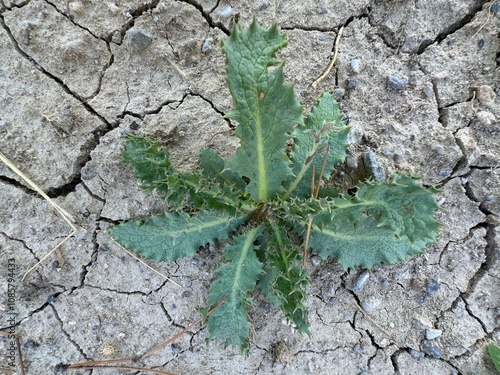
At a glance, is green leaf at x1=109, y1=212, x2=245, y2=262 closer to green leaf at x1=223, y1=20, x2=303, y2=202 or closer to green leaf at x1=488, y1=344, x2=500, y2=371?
green leaf at x1=223, y1=20, x2=303, y2=202

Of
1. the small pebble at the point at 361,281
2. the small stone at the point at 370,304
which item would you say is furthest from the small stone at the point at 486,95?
the small stone at the point at 370,304

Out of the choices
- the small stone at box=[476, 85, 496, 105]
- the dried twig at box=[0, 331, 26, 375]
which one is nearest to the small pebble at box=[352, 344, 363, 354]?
the small stone at box=[476, 85, 496, 105]

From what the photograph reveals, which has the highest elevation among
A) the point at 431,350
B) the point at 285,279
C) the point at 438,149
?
the point at 438,149

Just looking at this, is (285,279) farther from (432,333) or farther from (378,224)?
(432,333)

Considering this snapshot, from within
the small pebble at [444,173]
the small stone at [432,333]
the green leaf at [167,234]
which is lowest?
the small stone at [432,333]

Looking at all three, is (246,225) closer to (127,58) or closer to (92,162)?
(92,162)

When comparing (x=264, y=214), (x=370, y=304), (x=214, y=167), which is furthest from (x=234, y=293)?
(x=370, y=304)

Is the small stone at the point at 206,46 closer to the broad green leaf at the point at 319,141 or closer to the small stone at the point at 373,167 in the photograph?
the broad green leaf at the point at 319,141
